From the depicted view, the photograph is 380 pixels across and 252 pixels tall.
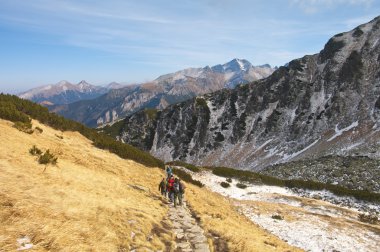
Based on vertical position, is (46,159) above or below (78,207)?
above

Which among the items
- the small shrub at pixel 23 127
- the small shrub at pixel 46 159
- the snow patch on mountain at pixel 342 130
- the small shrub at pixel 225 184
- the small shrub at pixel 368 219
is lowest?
the small shrub at pixel 368 219

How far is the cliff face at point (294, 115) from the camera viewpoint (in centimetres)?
7844

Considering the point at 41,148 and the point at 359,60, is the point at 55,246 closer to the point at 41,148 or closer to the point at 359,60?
the point at 41,148

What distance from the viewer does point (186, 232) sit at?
15.4 metres

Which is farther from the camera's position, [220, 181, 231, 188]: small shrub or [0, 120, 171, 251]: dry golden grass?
[220, 181, 231, 188]: small shrub

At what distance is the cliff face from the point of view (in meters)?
78.4

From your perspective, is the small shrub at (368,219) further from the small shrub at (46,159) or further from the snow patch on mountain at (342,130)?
the snow patch on mountain at (342,130)

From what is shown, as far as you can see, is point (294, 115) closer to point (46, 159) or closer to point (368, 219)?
point (368, 219)

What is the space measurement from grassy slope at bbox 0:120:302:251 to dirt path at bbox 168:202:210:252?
536 millimetres

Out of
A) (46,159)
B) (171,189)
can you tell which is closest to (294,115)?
(171,189)

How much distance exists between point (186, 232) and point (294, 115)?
8823 cm

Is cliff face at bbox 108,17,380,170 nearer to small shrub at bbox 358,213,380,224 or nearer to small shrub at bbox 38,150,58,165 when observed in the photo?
small shrub at bbox 358,213,380,224

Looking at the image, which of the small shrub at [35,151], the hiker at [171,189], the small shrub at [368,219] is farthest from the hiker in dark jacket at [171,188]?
the small shrub at [368,219]

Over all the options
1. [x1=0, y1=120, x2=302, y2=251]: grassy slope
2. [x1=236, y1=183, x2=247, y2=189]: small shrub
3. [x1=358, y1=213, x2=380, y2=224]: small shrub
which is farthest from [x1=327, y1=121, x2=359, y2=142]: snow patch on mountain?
[x1=0, y1=120, x2=302, y2=251]: grassy slope
